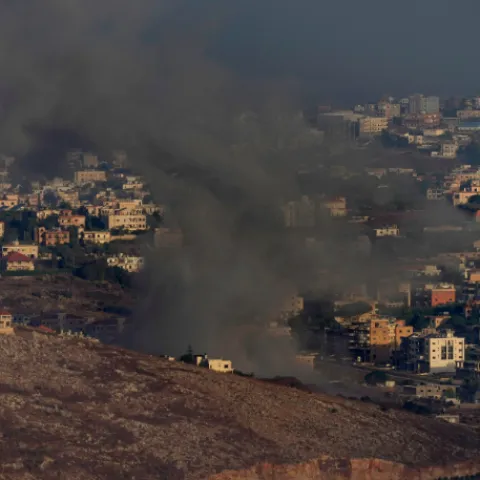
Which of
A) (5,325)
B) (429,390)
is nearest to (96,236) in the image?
(429,390)

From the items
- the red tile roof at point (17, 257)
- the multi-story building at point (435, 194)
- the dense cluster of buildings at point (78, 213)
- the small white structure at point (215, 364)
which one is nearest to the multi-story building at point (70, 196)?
the dense cluster of buildings at point (78, 213)

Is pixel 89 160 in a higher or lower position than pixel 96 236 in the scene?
higher

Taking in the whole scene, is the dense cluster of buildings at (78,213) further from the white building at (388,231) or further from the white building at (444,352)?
the white building at (444,352)

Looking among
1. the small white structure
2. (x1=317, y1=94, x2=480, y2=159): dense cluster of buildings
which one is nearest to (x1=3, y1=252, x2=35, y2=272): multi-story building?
(x1=317, y1=94, x2=480, y2=159): dense cluster of buildings

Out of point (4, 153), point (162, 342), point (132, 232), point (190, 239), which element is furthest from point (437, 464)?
point (132, 232)

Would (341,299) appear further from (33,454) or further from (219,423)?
(33,454)

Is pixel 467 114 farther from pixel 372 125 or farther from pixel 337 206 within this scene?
pixel 337 206
